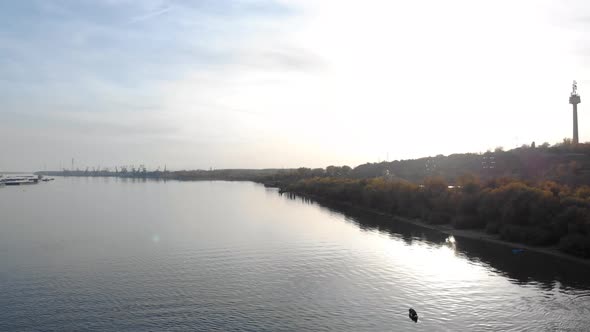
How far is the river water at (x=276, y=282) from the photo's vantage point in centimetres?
2055

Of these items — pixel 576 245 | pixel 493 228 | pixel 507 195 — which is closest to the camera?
pixel 576 245

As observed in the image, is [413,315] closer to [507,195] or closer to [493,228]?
[493,228]

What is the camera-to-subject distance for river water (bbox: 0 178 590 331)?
67.4 feet

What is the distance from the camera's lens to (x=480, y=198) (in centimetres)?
4703

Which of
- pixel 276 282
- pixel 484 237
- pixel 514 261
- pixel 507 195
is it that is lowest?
pixel 276 282

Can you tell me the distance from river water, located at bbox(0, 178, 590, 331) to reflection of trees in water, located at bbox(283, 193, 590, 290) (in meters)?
0.11

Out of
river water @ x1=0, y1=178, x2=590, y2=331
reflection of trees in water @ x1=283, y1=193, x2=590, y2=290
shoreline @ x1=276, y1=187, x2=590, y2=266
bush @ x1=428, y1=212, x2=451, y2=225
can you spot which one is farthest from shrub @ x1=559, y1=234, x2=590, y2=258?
bush @ x1=428, y1=212, x2=451, y2=225

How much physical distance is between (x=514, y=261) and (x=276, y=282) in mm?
17102

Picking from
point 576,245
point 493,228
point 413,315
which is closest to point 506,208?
point 493,228

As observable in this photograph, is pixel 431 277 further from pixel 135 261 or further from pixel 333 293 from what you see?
pixel 135 261

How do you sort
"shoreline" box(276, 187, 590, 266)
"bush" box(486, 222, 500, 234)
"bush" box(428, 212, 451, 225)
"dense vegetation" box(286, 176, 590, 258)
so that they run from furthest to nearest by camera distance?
"bush" box(428, 212, 451, 225)
"bush" box(486, 222, 500, 234)
"dense vegetation" box(286, 176, 590, 258)
"shoreline" box(276, 187, 590, 266)

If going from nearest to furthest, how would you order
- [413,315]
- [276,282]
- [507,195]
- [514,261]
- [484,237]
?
1. [413,315]
2. [276,282]
3. [514,261]
4. [484,237]
5. [507,195]

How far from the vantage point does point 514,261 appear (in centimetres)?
3294

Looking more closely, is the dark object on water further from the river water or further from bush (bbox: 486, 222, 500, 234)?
bush (bbox: 486, 222, 500, 234)
